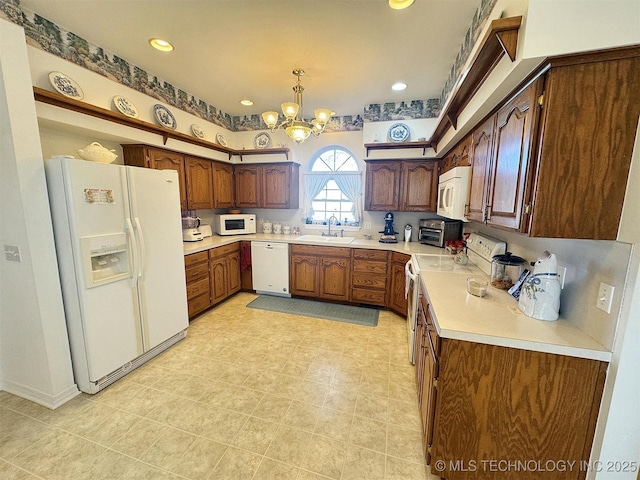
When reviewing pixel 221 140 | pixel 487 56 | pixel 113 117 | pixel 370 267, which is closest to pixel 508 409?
pixel 487 56

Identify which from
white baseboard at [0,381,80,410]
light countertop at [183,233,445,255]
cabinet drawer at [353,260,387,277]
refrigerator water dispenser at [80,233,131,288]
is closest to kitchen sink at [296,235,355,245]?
light countertop at [183,233,445,255]

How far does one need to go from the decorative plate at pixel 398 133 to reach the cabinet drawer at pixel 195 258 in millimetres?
2965

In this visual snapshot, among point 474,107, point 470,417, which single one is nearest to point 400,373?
point 470,417

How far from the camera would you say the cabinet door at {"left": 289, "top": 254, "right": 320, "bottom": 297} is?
12.4 feet

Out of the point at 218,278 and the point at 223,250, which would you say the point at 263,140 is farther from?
the point at 218,278

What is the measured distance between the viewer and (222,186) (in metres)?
4.12

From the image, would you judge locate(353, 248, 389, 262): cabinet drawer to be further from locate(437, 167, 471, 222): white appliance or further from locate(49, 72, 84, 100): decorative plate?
locate(49, 72, 84, 100): decorative plate

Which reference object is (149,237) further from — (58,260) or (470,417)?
(470,417)

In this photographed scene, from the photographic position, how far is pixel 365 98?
3398 mm

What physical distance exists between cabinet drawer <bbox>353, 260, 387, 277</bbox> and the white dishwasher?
1.06 metres

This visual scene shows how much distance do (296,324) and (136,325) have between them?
1.63 m

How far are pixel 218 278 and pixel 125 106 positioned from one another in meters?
2.23

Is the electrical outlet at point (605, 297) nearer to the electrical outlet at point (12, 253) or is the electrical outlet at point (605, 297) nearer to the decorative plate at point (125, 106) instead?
the electrical outlet at point (12, 253)

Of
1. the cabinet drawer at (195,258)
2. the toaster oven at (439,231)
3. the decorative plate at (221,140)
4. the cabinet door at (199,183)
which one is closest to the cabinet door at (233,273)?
the cabinet drawer at (195,258)
